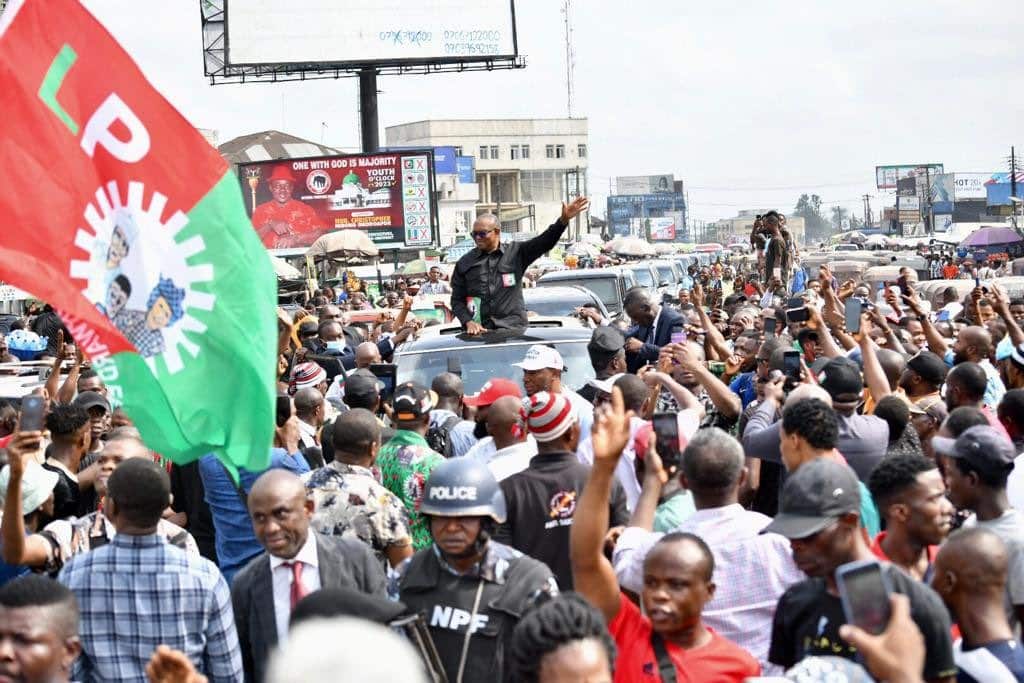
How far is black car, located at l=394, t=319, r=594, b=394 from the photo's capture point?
10477 mm

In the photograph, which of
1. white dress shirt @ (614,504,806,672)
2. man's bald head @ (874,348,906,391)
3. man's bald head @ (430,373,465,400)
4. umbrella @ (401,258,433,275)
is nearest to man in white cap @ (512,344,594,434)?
man's bald head @ (430,373,465,400)

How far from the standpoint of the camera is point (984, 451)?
5309 mm

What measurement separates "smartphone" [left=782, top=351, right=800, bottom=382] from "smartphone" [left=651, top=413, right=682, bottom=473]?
2.48 m

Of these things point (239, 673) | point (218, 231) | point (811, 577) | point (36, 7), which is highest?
point (36, 7)

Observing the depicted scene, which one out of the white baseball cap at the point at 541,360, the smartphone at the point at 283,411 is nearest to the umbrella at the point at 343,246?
the white baseball cap at the point at 541,360

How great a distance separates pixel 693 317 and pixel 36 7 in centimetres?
707

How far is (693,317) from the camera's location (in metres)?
11.9

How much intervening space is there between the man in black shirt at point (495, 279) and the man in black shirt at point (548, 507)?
5330mm

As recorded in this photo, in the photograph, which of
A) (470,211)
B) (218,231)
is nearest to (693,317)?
(218,231)

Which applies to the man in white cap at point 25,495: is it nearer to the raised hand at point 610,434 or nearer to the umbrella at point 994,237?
the raised hand at point 610,434

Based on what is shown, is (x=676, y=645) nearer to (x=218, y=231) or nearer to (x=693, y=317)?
(x=218, y=231)

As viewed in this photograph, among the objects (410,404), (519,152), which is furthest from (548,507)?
(519,152)

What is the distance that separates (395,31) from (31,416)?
44.8 metres

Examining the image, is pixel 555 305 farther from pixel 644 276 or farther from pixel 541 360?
pixel 644 276
